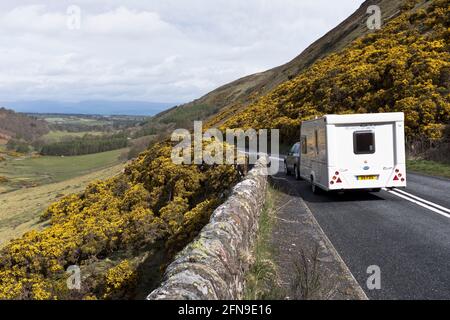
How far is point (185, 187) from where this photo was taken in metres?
22.2

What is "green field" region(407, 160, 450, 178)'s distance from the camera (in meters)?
19.4

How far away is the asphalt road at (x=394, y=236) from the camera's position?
6.81 metres

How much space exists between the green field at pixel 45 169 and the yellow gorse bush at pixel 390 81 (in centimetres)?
8002

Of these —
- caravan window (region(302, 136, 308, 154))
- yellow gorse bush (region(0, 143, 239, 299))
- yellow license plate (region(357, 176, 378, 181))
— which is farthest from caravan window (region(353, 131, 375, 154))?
yellow gorse bush (region(0, 143, 239, 299))

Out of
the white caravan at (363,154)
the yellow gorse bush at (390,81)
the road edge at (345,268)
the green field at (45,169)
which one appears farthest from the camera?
the green field at (45,169)

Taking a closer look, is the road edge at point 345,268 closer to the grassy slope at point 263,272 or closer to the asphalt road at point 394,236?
the asphalt road at point 394,236

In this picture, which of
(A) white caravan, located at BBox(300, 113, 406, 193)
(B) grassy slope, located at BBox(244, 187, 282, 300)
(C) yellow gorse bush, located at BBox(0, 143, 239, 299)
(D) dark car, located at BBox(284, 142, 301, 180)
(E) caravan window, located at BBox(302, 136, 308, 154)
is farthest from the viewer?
(D) dark car, located at BBox(284, 142, 301, 180)

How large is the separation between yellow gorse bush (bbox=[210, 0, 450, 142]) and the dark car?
7.63 meters

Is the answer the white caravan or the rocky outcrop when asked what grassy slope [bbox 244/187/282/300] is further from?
the white caravan

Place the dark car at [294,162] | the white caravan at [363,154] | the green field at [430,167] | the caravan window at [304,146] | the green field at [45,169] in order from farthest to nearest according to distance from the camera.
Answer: the green field at [45,169], the dark car at [294,162], the green field at [430,167], the caravan window at [304,146], the white caravan at [363,154]

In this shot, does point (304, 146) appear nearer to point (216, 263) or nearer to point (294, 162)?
point (294, 162)

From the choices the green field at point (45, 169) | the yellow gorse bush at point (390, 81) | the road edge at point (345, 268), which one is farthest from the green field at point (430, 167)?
the green field at point (45, 169)

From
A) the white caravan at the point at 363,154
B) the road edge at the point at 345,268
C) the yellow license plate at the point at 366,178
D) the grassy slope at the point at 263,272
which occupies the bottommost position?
the road edge at the point at 345,268

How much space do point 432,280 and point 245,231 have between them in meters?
3.00
